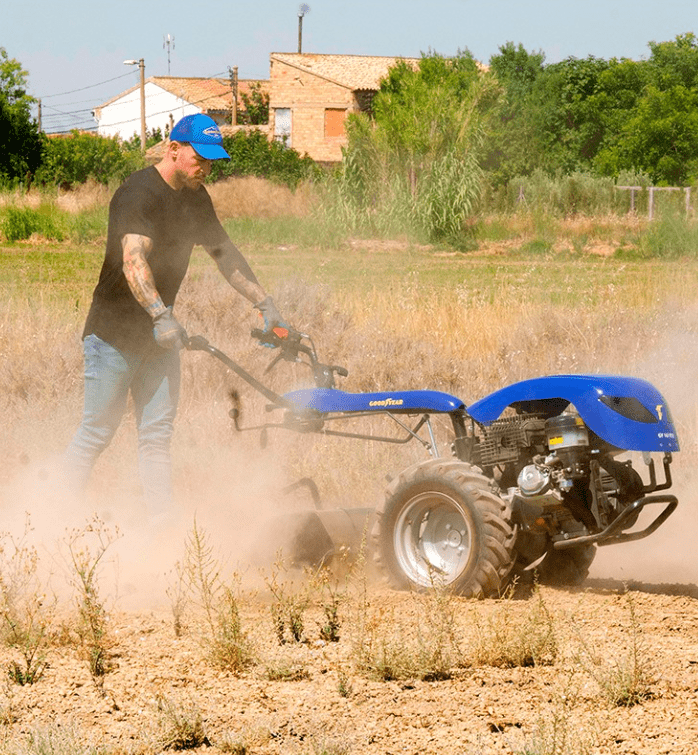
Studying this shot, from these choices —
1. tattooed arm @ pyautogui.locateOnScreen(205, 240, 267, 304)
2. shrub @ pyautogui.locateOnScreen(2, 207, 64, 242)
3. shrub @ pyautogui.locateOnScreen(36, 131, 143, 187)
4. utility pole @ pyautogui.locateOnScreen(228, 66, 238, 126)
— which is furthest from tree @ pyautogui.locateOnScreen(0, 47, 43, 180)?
tattooed arm @ pyautogui.locateOnScreen(205, 240, 267, 304)

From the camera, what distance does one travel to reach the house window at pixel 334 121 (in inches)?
3071

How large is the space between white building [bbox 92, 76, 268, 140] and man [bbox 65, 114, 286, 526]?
282 ft

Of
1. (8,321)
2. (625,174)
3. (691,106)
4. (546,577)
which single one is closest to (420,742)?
(546,577)

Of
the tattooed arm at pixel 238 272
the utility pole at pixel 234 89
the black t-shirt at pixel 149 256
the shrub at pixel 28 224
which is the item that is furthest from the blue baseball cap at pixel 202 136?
the utility pole at pixel 234 89

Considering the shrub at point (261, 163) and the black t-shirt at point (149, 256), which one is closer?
the black t-shirt at point (149, 256)

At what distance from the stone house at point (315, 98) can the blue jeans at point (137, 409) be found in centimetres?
7163

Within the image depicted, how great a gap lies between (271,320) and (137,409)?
899 millimetres

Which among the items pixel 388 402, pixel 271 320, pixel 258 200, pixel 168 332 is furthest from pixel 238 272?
pixel 258 200

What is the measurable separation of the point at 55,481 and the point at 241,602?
4.99ft

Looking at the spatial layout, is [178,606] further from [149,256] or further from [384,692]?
[149,256]

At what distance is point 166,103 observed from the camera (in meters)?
99.3

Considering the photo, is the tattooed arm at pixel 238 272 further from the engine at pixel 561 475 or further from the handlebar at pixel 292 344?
the engine at pixel 561 475

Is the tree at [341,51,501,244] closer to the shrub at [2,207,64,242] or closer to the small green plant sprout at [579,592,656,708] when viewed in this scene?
the shrub at [2,207,64,242]

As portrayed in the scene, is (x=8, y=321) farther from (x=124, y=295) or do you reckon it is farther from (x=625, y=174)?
(x=625, y=174)
